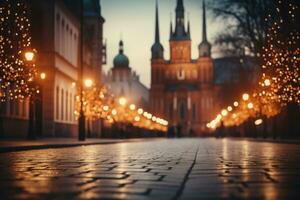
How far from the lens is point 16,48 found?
93.5 feet

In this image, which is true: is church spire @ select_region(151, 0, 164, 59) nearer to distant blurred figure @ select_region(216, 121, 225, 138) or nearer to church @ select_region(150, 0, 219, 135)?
church @ select_region(150, 0, 219, 135)

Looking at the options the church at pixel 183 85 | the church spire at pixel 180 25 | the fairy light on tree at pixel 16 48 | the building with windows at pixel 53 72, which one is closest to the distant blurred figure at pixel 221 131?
the building with windows at pixel 53 72

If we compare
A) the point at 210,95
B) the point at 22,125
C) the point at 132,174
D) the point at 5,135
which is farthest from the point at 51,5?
the point at 210,95

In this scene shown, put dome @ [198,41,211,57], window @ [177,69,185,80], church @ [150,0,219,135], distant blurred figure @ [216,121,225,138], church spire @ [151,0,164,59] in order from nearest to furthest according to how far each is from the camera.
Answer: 1. distant blurred figure @ [216,121,225,138]
2. dome @ [198,41,211,57]
3. church @ [150,0,219,135]
4. church spire @ [151,0,164,59]
5. window @ [177,69,185,80]

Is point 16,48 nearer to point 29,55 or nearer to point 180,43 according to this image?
point 29,55

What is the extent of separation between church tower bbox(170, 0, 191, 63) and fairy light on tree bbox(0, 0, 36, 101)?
528 feet

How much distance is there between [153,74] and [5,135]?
151717 mm

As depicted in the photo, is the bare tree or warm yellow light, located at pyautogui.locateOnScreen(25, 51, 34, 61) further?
the bare tree

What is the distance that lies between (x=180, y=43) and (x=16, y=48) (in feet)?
540

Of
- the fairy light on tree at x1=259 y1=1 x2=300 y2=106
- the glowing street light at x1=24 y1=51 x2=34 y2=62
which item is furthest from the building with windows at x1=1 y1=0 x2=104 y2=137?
the fairy light on tree at x1=259 y1=1 x2=300 y2=106

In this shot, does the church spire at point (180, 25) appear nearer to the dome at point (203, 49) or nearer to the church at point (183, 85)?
the church at point (183, 85)

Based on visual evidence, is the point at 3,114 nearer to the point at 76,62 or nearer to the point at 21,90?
the point at 21,90

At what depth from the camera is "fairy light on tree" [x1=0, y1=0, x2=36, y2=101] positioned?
26969mm

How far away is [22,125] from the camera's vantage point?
4444 centimetres
